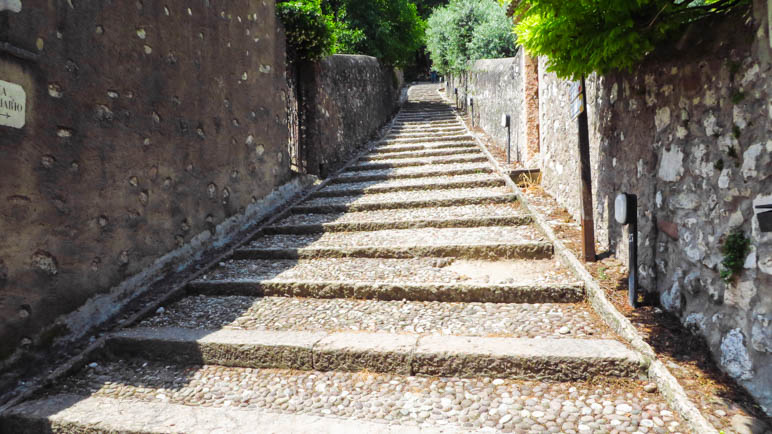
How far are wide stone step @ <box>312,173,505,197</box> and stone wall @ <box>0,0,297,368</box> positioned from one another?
4.82 feet

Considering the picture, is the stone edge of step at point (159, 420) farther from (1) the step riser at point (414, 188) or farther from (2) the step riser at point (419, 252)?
(1) the step riser at point (414, 188)

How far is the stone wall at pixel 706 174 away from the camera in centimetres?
180

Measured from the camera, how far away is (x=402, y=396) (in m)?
2.32

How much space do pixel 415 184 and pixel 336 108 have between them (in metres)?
2.61

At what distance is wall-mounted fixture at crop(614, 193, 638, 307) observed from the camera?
2617 mm

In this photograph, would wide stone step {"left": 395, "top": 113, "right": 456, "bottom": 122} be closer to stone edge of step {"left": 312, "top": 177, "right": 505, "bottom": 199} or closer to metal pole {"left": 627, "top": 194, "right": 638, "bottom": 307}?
stone edge of step {"left": 312, "top": 177, "right": 505, "bottom": 199}

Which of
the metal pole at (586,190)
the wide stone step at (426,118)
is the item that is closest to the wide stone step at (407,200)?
the metal pole at (586,190)

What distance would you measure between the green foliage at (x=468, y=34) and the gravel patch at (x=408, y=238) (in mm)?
6513

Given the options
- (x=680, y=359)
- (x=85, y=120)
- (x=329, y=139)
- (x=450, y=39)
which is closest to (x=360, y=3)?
(x=450, y=39)

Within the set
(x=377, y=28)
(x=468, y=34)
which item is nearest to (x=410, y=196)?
(x=377, y=28)

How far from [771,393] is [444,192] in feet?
13.7

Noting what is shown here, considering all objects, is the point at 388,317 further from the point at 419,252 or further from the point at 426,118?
the point at 426,118

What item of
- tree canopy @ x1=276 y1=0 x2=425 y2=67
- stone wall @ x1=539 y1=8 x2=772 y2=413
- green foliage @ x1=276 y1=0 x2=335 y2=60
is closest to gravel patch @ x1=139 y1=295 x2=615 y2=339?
stone wall @ x1=539 y1=8 x2=772 y2=413

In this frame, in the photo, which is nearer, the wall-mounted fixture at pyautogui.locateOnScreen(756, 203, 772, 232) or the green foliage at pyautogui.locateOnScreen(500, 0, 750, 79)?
the wall-mounted fixture at pyautogui.locateOnScreen(756, 203, 772, 232)
